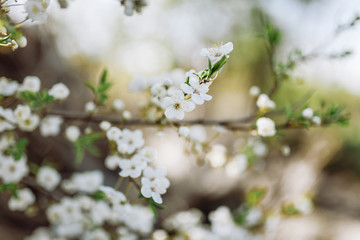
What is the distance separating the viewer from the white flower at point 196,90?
1.93 ft

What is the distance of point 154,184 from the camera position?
2.30 ft

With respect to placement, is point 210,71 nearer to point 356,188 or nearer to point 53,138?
point 53,138

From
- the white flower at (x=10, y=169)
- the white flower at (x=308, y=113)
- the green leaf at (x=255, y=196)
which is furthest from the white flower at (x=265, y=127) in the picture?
the white flower at (x=10, y=169)

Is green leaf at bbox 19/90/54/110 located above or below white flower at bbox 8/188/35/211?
above

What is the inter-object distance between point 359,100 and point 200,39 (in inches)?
193

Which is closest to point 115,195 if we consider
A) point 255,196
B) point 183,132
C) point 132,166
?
point 132,166

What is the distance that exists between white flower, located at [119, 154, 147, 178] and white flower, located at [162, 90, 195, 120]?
0.17m

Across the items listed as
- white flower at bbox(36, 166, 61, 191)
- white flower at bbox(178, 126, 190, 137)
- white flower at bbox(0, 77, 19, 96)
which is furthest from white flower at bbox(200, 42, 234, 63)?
white flower at bbox(36, 166, 61, 191)

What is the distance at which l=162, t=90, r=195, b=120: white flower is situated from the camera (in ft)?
2.02

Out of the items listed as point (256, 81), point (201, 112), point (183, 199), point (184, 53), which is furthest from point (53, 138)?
point (256, 81)

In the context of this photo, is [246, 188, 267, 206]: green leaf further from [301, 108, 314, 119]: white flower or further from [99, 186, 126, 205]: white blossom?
[99, 186, 126, 205]: white blossom

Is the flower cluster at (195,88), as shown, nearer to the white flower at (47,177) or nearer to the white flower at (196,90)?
the white flower at (196,90)

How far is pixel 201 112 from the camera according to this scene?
4891mm

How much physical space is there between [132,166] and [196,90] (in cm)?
27
